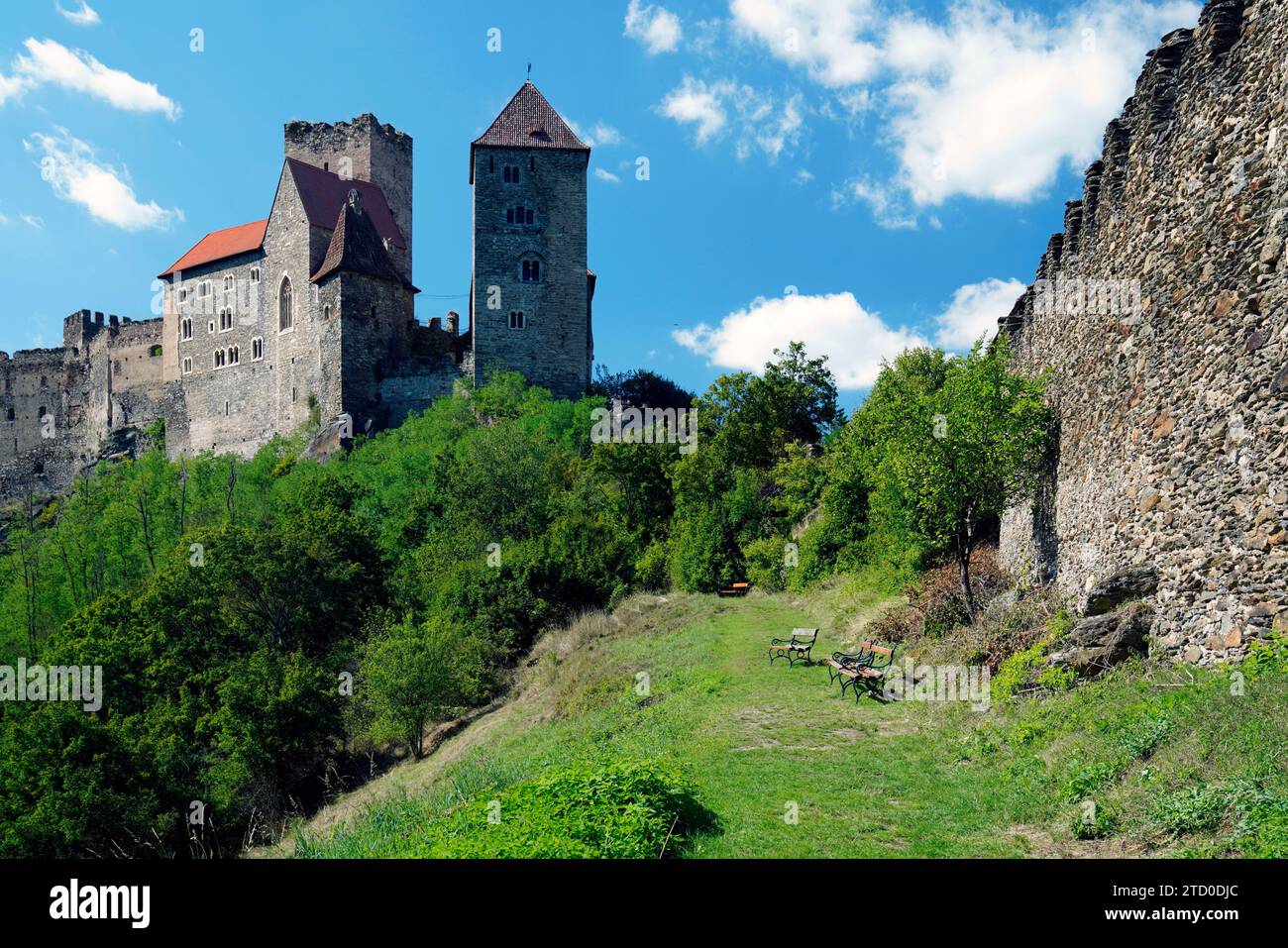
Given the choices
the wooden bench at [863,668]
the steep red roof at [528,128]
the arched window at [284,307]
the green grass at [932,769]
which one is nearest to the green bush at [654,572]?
the green grass at [932,769]

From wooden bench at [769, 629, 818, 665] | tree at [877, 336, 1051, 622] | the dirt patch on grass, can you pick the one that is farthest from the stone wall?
the dirt patch on grass

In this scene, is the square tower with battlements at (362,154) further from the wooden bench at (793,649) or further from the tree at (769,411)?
the wooden bench at (793,649)

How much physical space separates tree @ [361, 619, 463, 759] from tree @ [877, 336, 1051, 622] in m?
13.0

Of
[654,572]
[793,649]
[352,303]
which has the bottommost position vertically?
[793,649]

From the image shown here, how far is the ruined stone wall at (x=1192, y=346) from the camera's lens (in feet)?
29.3

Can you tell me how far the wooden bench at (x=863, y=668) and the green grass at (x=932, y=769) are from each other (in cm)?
30

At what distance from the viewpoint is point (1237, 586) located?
29.8 feet

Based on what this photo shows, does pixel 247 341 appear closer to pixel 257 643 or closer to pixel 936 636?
pixel 257 643

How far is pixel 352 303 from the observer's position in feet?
171

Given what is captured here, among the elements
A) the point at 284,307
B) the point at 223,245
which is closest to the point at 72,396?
the point at 223,245

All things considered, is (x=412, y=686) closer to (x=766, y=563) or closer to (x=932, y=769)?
(x=766, y=563)

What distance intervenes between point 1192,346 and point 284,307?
5428 centimetres
